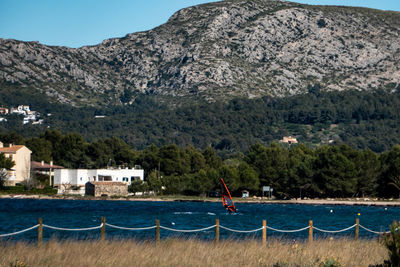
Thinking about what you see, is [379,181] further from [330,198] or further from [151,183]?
[151,183]

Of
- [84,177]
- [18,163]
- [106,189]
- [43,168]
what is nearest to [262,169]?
[106,189]

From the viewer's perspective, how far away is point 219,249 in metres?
24.0

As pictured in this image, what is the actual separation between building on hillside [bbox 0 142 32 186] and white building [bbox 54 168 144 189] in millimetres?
6764

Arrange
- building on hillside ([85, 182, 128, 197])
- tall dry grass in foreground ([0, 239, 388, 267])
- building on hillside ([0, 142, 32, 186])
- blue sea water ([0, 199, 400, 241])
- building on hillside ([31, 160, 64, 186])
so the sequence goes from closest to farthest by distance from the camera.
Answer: tall dry grass in foreground ([0, 239, 388, 267]) < blue sea water ([0, 199, 400, 241]) < building on hillside ([85, 182, 128, 197]) < building on hillside ([0, 142, 32, 186]) < building on hillside ([31, 160, 64, 186])

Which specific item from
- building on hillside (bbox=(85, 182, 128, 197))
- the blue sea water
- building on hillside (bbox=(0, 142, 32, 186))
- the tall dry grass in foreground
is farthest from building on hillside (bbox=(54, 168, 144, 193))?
the tall dry grass in foreground

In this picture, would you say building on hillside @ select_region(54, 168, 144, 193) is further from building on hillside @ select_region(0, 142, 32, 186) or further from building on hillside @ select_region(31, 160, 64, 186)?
building on hillside @ select_region(0, 142, 32, 186)

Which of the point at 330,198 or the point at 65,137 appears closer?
the point at 330,198

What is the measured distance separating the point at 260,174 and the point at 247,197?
5.54 meters

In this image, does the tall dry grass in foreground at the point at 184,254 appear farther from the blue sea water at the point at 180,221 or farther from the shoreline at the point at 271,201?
the shoreline at the point at 271,201

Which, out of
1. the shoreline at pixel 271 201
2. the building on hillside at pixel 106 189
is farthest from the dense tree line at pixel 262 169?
the building on hillside at pixel 106 189

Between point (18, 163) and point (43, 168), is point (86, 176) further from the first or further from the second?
point (18, 163)

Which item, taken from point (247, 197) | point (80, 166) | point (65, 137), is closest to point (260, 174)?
point (247, 197)

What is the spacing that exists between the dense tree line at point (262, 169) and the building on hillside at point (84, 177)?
4686mm

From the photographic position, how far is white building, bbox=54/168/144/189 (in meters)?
132
